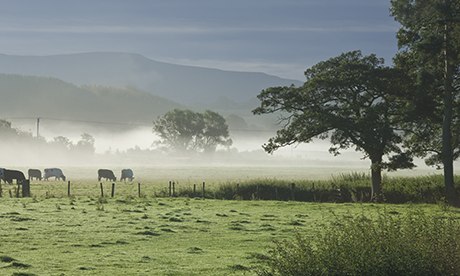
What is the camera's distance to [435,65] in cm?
5025

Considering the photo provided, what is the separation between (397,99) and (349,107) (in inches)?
142

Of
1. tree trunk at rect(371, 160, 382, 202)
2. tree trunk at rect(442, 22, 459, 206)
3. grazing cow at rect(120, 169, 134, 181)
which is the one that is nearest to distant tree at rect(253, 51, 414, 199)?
tree trunk at rect(371, 160, 382, 202)

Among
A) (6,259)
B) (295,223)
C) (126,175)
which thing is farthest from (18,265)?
(126,175)

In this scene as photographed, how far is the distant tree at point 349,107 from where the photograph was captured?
53.9 metres

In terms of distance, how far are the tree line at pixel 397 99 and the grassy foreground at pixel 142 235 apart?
9.93m

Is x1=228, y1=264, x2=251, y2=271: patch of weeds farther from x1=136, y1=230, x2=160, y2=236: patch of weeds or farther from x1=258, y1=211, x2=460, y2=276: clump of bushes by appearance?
x1=136, y1=230, x2=160, y2=236: patch of weeds

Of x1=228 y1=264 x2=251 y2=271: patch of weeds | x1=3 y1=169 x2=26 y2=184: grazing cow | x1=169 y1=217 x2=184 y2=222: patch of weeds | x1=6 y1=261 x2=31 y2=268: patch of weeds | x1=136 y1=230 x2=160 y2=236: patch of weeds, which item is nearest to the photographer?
x1=228 y1=264 x2=251 y2=271: patch of weeds

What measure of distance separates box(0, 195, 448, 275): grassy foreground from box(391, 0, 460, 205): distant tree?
31.9 ft

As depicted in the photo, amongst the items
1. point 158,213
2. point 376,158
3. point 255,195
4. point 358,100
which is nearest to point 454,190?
point 376,158

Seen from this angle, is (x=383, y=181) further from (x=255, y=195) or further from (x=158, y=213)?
(x=158, y=213)

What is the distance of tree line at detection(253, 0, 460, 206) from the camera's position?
4866 cm

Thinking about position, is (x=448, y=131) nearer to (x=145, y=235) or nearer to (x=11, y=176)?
(x=145, y=235)

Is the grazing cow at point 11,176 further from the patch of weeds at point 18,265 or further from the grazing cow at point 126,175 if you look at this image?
the patch of weeds at point 18,265

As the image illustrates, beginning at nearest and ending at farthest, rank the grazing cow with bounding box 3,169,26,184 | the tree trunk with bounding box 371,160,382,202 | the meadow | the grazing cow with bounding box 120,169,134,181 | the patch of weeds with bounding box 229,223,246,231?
the meadow < the patch of weeds with bounding box 229,223,246,231 < the tree trunk with bounding box 371,160,382,202 < the grazing cow with bounding box 3,169,26,184 < the grazing cow with bounding box 120,169,134,181
